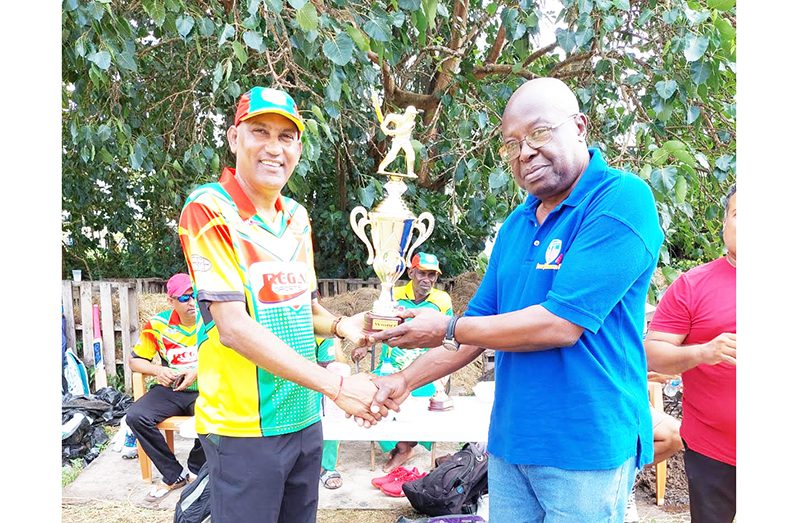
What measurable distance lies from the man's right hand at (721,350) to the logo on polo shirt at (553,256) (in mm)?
1086

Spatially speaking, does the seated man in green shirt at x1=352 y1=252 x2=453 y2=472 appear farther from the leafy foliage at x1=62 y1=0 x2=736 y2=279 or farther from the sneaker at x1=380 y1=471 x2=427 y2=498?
the leafy foliage at x1=62 y1=0 x2=736 y2=279

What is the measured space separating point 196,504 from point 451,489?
173 centimetres

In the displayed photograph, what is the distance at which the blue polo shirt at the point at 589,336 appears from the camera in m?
1.83

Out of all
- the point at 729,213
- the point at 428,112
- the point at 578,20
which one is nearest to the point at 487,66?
the point at 428,112

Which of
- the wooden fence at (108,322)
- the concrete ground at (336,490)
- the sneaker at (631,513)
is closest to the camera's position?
the sneaker at (631,513)

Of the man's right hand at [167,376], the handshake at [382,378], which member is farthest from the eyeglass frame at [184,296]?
the handshake at [382,378]

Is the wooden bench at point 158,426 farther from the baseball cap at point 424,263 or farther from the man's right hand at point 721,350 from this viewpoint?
the man's right hand at point 721,350

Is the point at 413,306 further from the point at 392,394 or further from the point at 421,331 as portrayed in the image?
the point at 421,331

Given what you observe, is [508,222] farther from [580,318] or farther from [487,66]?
[487,66]

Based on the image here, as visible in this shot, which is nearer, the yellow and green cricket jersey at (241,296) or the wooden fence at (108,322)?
the yellow and green cricket jersey at (241,296)

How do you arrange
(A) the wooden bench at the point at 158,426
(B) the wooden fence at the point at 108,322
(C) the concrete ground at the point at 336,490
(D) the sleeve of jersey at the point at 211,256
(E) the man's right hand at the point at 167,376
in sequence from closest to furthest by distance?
(D) the sleeve of jersey at the point at 211,256 < (C) the concrete ground at the point at 336,490 < (A) the wooden bench at the point at 158,426 < (E) the man's right hand at the point at 167,376 < (B) the wooden fence at the point at 108,322

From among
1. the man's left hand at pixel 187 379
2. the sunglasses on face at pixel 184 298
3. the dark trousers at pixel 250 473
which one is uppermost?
the sunglasses on face at pixel 184 298

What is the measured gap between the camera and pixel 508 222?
89.9 inches

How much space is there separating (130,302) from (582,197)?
7.16 m
